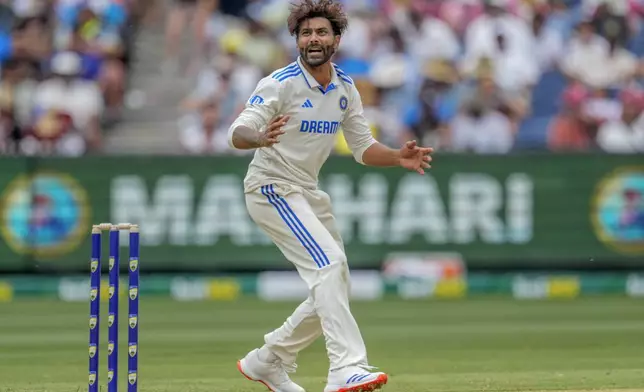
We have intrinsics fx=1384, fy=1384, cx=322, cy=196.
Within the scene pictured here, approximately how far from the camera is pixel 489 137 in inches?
546

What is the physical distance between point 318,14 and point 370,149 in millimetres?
765

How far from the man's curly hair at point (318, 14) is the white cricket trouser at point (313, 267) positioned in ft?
2.36

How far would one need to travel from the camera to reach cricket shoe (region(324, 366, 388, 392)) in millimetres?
5656

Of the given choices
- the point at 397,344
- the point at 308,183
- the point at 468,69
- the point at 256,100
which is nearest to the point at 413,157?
the point at 308,183

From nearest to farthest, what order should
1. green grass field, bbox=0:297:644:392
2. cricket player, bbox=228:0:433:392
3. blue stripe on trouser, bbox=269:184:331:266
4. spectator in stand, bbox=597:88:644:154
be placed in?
1. cricket player, bbox=228:0:433:392
2. blue stripe on trouser, bbox=269:184:331:266
3. green grass field, bbox=0:297:644:392
4. spectator in stand, bbox=597:88:644:154

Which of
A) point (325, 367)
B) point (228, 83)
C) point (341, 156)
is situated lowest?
point (325, 367)

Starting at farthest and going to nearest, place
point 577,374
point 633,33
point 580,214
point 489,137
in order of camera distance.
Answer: point 633,33
point 489,137
point 580,214
point 577,374

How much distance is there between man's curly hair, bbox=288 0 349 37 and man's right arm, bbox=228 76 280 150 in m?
0.30

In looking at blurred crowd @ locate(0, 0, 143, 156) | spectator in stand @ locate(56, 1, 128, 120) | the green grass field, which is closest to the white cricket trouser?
the green grass field

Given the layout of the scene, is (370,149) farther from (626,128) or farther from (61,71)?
(61,71)

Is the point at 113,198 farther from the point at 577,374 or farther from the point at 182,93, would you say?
the point at 577,374

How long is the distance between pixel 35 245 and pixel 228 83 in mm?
2855

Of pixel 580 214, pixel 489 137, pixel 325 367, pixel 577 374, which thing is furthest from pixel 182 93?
pixel 577 374

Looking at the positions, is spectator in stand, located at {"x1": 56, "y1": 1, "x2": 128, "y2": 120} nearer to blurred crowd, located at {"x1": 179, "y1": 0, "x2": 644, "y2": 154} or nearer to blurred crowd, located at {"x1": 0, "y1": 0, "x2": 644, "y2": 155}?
blurred crowd, located at {"x1": 0, "y1": 0, "x2": 644, "y2": 155}
